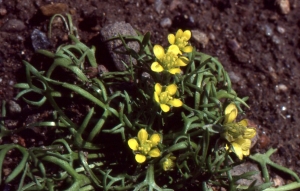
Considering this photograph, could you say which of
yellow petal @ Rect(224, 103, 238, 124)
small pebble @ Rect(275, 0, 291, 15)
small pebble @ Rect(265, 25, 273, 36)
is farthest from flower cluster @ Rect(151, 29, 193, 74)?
small pebble @ Rect(275, 0, 291, 15)

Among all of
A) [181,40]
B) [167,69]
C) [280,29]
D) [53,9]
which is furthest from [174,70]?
[280,29]

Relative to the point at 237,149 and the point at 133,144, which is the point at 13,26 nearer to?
the point at 133,144

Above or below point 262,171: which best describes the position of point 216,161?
above

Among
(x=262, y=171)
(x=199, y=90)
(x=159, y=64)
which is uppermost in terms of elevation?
(x=159, y=64)

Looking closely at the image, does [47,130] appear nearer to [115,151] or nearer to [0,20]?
[115,151]

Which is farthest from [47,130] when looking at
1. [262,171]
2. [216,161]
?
[262,171]

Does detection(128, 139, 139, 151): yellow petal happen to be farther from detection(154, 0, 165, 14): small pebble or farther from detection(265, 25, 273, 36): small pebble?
detection(265, 25, 273, 36): small pebble
